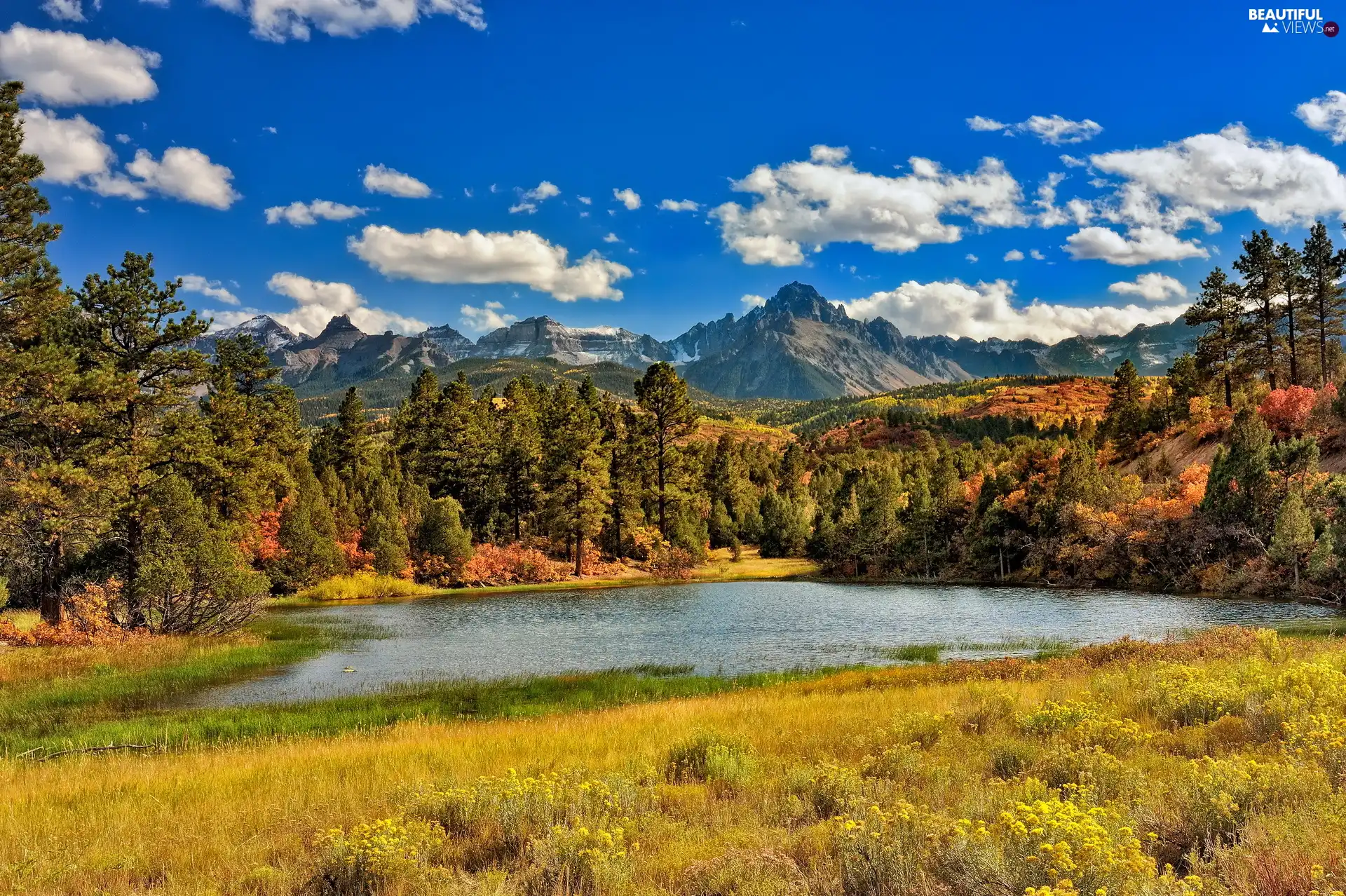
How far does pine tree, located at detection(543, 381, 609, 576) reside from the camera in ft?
237

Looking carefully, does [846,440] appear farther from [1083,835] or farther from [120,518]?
[1083,835]

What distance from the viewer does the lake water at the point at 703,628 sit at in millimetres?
Answer: 28188

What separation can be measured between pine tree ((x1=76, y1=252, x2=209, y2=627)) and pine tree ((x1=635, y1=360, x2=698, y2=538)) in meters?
49.1

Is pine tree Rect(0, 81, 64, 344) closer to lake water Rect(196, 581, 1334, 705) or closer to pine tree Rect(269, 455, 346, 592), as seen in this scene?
lake water Rect(196, 581, 1334, 705)

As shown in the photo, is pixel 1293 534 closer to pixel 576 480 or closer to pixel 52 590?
pixel 576 480

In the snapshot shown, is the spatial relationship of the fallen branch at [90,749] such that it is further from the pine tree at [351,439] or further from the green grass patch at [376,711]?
the pine tree at [351,439]

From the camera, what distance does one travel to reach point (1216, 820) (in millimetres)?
7031

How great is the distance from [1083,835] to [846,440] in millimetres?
195838


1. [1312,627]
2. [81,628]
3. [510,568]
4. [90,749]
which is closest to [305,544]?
[510,568]

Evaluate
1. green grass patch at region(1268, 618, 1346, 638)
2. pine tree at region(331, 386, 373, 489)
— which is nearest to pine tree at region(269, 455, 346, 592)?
pine tree at region(331, 386, 373, 489)

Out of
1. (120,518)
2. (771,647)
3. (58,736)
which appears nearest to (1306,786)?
(58,736)

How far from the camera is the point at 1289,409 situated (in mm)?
60750

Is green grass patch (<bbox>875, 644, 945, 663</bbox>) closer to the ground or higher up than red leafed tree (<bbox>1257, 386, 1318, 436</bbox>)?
closer to the ground

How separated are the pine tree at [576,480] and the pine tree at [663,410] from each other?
9065 millimetres
